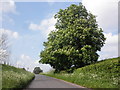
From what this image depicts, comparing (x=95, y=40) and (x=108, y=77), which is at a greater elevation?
(x=95, y=40)

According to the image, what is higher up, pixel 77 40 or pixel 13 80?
pixel 77 40

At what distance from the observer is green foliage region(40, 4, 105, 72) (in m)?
37.4

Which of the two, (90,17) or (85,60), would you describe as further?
(90,17)

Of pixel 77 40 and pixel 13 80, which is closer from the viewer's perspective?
pixel 13 80

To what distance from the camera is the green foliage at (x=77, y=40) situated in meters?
37.4

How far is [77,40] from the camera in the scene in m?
39.8

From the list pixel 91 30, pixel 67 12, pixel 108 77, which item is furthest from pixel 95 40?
pixel 108 77

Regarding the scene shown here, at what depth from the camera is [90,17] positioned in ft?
141

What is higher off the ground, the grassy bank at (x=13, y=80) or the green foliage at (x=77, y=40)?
the green foliage at (x=77, y=40)

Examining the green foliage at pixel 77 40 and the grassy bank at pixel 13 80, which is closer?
the grassy bank at pixel 13 80

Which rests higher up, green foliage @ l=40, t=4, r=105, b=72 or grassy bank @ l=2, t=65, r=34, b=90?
green foliage @ l=40, t=4, r=105, b=72

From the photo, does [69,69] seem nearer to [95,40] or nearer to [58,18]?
[95,40]

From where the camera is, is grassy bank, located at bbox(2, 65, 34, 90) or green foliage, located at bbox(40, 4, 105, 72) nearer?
grassy bank, located at bbox(2, 65, 34, 90)

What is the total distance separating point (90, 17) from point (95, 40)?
5668 mm
